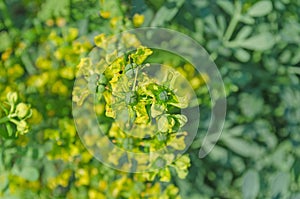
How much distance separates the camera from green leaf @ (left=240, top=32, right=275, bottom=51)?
2234 mm

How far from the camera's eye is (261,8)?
2211 millimetres

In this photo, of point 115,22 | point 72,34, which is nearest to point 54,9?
point 72,34

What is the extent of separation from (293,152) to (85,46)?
783 mm

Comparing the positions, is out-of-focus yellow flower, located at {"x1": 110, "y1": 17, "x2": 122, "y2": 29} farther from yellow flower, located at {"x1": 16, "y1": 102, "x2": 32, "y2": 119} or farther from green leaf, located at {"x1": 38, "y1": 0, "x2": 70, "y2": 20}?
yellow flower, located at {"x1": 16, "y1": 102, "x2": 32, "y2": 119}

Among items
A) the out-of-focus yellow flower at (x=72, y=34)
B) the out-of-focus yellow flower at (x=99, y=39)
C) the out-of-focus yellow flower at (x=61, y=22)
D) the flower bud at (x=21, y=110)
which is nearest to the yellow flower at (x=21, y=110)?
the flower bud at (x=21, y=110)

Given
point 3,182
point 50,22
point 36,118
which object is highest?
point 50,22

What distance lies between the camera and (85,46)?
7.21ft

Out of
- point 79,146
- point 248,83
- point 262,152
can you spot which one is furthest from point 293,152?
point 79,146

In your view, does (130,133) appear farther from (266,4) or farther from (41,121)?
(266,4)

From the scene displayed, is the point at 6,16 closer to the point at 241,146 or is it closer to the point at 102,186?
the point at 102,186

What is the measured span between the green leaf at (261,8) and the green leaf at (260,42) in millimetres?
75

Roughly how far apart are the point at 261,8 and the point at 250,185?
0.58 metres

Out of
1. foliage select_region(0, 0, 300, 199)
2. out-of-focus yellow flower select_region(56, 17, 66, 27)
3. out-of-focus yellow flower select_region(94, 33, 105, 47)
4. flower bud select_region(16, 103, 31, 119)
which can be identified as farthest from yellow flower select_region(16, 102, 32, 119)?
out-of-focus yellow flower select_region(56, 17, 66, 27)

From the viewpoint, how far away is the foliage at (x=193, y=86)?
2189 millimetres
